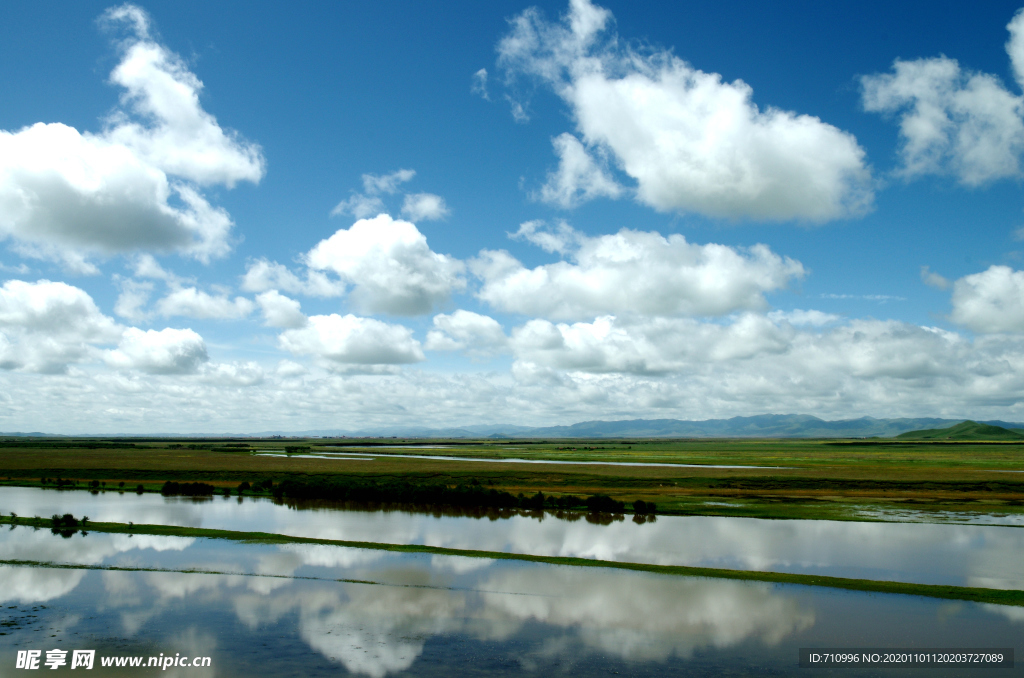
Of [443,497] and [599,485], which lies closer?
[443,497]

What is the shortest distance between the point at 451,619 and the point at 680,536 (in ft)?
68.5

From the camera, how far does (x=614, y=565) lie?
2838 centimetres

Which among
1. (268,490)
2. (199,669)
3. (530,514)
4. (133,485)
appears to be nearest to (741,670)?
(199,669)

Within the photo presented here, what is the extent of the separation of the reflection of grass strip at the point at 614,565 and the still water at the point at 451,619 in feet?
3.36

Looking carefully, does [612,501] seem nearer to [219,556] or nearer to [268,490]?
[219,556]

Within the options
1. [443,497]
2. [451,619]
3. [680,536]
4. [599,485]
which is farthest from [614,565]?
[599,485]

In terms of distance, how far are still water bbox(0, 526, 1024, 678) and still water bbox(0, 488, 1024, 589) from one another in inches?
208

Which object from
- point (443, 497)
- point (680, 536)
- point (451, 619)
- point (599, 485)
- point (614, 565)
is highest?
point (451, 619)

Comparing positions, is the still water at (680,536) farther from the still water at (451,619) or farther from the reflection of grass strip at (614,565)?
the still water at (451,619)

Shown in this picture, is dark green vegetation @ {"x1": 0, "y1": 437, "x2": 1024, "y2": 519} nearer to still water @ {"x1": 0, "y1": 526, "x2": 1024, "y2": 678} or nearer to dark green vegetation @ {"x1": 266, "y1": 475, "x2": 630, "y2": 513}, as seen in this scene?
dark green vegetation @ {"x1": 266, "y1": 475, "x2": 630, "y2": 513}

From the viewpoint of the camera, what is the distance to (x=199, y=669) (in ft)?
51.8

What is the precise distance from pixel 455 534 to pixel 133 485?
4606 cm

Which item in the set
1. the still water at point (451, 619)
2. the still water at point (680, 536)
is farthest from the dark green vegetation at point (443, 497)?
the still water at point (451, 619)

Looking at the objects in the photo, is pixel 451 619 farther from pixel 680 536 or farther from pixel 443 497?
pixel 443 497
